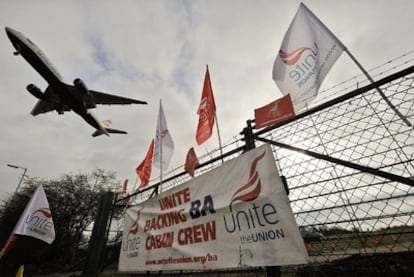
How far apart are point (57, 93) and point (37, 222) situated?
40.6 ft

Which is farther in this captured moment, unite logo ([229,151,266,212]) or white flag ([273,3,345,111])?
white flag ([273,3,345,111])

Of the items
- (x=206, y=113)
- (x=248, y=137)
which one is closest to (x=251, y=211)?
(x=248, y=137)

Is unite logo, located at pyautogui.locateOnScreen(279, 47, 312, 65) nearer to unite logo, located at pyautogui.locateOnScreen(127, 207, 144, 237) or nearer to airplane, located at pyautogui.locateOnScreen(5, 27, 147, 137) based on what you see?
unite logo, located at pyautogui.locateOnScreen(127, 207, 144, 237)

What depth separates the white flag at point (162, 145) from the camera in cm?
479

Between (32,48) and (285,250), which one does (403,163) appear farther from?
(32,48)

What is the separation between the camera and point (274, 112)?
2.21 meters

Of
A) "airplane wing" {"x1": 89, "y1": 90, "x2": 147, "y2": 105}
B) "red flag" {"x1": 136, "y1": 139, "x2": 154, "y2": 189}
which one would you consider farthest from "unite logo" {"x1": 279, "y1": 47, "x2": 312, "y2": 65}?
"airplane wing" {"x1": 89, "y1": 90, "x2": 147, "y2": 105}

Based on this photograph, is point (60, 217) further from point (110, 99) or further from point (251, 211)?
point (251, 211)

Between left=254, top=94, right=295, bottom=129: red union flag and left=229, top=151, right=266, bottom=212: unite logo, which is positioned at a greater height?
left=254, top=94, right=295, bottom=129: red union flag

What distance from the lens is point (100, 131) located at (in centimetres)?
1880

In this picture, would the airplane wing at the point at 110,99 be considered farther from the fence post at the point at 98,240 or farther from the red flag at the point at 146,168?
the fence post at the point at 98,240

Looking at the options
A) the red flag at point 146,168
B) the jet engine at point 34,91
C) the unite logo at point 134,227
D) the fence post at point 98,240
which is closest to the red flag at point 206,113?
the unite logo at point 134,227

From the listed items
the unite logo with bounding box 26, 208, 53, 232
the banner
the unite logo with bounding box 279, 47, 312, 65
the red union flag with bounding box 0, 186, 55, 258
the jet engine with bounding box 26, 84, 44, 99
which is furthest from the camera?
the jet engine with bounding box 26, 84, 44, 99

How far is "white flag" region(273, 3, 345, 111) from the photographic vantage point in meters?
2.55
